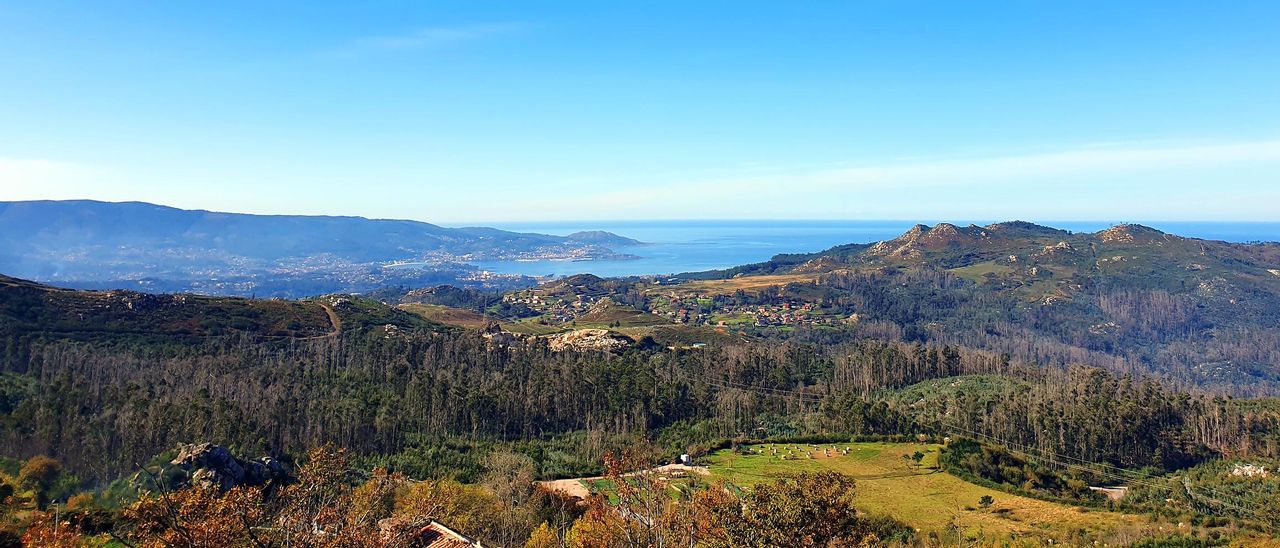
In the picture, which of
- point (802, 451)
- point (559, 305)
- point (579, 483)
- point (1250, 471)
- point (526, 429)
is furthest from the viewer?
point (559, 305)

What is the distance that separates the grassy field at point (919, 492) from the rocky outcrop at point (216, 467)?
124 feet

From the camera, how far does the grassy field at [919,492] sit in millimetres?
43781

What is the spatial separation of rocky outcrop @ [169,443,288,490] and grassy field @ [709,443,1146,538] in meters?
37.7

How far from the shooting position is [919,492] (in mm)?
53562

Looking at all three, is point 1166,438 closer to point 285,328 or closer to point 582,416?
point 582,416

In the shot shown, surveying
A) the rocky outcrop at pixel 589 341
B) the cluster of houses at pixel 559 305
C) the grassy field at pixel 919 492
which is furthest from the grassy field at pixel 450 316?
the grassy field at pixel 919 492

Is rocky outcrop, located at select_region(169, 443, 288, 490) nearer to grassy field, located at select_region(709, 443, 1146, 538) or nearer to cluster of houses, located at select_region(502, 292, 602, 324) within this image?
grassy field, located at select_region(709, 443, 1146, 538)

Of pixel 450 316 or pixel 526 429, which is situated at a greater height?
pixel 450 316

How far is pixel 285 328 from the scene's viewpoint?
111562 millimetres

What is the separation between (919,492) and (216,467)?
2133 inches

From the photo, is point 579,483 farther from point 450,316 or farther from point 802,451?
point 450,316

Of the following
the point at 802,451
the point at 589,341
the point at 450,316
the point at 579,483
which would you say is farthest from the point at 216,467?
the point at 450,316

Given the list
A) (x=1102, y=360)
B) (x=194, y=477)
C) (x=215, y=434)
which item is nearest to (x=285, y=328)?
(x=215, y=434)

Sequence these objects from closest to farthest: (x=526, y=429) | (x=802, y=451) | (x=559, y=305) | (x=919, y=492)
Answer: (x=919, y=492) → (x=802, y=451) → (x=526, y=429) → (x=559, y=305)
